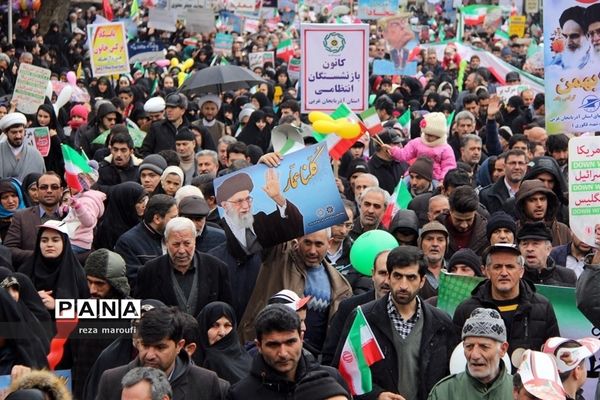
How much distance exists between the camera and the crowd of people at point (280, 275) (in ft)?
21.9

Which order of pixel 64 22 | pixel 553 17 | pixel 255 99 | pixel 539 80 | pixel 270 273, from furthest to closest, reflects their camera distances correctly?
pixel 64 22, pixel 539 80, pixel 255 99, pixel 553 17, pixel 270 273

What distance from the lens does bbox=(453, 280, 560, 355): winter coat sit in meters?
7.47

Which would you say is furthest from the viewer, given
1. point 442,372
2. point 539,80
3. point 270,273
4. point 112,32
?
point 539,80

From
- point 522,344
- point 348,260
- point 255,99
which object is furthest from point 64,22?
point 522,344

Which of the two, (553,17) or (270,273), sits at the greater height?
(553,17)

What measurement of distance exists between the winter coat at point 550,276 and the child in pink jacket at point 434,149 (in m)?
4.33

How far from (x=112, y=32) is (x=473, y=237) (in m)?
12.1

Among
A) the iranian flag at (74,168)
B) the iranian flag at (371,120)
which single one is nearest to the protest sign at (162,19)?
the iranian flag at (371,120)

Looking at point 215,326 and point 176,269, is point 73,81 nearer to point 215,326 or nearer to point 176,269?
point 176,269

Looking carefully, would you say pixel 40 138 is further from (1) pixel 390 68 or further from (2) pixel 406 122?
(1) pixel 390 68

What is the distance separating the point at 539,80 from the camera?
23578mm

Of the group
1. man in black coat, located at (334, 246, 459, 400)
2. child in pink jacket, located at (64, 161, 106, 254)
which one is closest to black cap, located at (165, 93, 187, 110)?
child in pink jacket, located at (64, 161, 106, 254)

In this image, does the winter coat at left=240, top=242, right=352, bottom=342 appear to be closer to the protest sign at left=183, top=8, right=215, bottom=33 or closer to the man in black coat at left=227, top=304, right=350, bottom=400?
the man in black coat at left=227, top=304, right=350, bottom=400

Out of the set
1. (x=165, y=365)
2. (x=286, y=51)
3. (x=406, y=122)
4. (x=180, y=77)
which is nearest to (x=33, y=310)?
(x=165, y=365)
